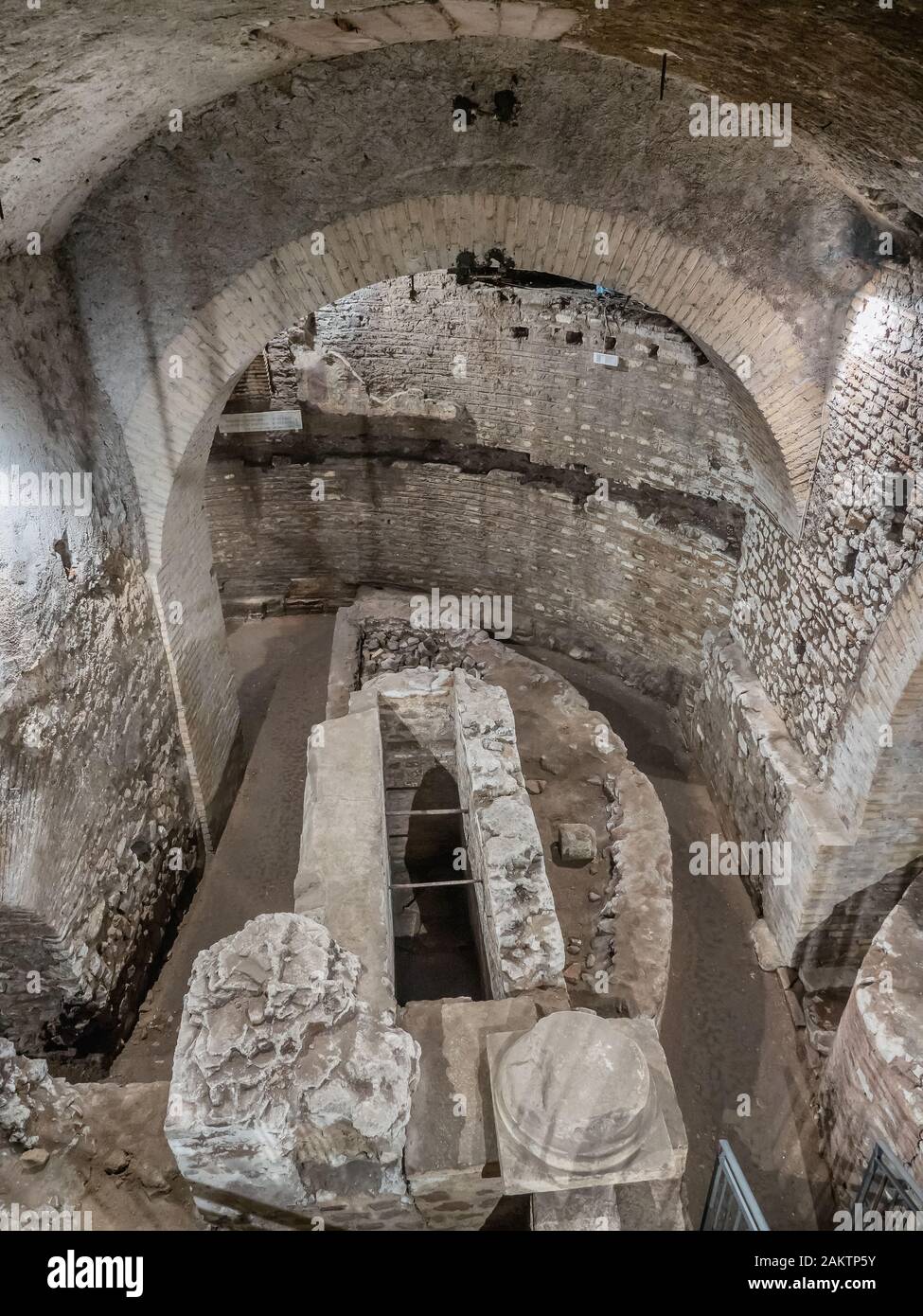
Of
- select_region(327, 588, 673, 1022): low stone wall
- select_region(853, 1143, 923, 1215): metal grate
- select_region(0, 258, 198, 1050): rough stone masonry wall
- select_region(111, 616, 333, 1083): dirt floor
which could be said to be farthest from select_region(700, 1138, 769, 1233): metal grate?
select_region(0, 258, 198, 1050): rough stone masonry wall

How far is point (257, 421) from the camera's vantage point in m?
7.56

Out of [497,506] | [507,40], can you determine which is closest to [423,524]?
[497,506]

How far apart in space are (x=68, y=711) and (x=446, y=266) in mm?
3081

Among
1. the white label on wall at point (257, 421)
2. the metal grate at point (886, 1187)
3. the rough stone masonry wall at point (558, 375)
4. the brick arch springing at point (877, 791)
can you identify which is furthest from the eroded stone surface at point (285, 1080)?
the white label on wall at point (257, 421)

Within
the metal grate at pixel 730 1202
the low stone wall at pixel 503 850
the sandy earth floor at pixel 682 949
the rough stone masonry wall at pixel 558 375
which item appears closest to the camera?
the metal grate at pixel 730 1202

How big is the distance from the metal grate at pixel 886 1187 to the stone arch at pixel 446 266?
3.33 metres

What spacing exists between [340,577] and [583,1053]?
→ 641 centimetres

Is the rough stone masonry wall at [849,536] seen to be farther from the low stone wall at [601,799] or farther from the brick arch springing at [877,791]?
the low stone wall at [601,799]

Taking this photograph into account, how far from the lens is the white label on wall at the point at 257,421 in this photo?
7516mm

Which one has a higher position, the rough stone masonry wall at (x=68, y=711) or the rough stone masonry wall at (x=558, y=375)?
the rough stone masonry wall at (x=558, y=375)

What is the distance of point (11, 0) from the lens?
2348mm

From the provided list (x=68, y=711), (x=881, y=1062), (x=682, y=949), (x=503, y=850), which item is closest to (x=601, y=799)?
(x=682, y=949)

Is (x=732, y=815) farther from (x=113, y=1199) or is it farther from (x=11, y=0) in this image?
(x=11, y=0)

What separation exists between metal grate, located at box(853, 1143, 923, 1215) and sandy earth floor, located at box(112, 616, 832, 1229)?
0.58m
